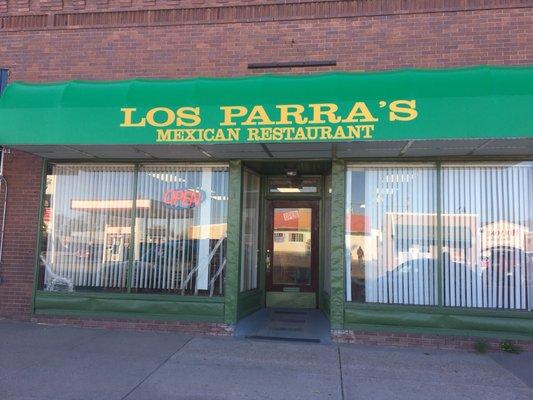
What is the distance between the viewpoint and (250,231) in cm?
902

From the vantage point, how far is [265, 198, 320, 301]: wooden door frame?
948 cm

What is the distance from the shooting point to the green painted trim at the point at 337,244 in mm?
7574

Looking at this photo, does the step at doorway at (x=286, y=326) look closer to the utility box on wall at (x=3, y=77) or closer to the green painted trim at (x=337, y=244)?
the green painted trim at (x=337, y=244)

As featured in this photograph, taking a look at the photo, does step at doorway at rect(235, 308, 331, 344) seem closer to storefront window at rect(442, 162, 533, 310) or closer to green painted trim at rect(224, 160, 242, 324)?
green painted trim at rect(224, 160, 242, 324)

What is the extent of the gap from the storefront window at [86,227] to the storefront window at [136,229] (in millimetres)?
18

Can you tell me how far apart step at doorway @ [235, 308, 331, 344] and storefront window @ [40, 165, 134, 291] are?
239 cm

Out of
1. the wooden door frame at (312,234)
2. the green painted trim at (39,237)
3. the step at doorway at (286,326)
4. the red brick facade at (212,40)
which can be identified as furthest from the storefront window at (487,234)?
the green painted trim at (39,237)

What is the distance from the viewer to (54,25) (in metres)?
8.91

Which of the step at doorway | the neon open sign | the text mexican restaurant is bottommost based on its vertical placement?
the step at doorway

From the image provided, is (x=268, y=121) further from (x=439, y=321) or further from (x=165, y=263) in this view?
(x=439, y=321)

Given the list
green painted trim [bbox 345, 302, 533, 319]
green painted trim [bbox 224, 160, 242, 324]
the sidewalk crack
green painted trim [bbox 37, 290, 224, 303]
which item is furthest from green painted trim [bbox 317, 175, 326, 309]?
the sidewalk crack

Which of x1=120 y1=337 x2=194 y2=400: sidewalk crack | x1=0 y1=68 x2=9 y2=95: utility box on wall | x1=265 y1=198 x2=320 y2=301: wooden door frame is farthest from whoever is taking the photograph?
x1=265 y1=198 x2=320 y2=301: wooden door frame

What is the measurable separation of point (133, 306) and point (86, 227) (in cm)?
172

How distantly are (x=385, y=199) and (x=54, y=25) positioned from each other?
677 cm
